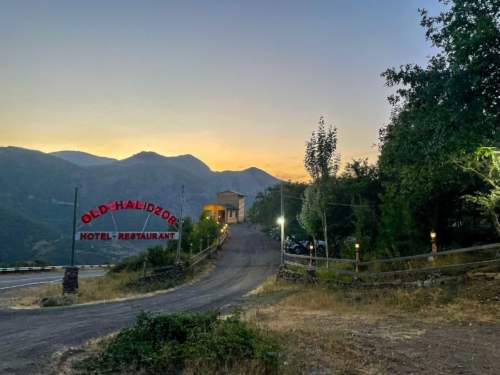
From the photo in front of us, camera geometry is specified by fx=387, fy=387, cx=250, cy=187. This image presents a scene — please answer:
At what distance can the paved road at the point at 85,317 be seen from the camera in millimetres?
11078

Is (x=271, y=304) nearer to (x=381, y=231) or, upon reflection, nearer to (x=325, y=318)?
(x=325, y=318)

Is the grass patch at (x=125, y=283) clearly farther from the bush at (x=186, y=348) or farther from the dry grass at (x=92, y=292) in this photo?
the bush at (x=186, y=348)

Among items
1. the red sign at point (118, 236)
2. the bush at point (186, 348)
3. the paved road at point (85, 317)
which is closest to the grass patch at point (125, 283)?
the paved road at point (85, 317)

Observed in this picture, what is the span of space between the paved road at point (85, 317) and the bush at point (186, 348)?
200cm

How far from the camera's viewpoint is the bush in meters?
8.37

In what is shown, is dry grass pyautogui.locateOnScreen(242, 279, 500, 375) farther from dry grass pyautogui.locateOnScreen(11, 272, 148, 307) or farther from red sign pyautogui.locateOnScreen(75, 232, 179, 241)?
red sign pyautogui.locateOnScreen(75, 232, 179, 241)

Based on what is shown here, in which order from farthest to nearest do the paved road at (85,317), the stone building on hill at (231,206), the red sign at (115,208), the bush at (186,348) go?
the stone building on hill at (231,206) → the red sign at (115,208) → the paved road at (85,317) → the bush at (186,348)

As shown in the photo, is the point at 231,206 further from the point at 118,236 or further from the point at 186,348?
the point at 186,348

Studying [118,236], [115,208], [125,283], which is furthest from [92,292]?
[115,208]

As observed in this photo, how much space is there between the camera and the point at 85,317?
17484 mm

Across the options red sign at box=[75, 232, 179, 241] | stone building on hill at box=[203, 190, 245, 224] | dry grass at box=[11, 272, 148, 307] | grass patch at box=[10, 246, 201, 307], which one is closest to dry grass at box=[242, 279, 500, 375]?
dry grass at box=[11, 272, 148, 307]

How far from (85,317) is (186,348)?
33.2ft

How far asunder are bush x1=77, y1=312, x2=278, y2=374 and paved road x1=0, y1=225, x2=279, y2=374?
6.56 ft

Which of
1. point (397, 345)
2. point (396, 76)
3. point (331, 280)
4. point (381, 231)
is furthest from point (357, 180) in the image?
point (397, 345)
